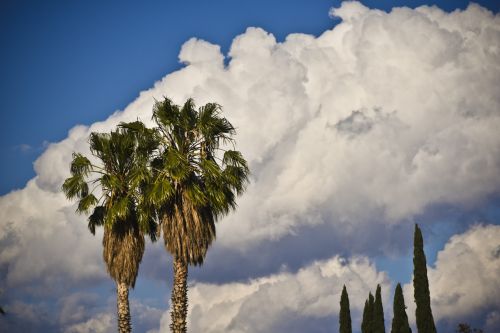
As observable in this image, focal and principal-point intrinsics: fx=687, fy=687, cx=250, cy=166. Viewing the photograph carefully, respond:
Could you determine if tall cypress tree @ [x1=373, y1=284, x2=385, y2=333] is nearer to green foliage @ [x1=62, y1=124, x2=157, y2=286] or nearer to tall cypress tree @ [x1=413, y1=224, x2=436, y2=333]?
tall cypress tree @ [x1=413, y1=224, x2=436, y2=333]

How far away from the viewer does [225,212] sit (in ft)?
103

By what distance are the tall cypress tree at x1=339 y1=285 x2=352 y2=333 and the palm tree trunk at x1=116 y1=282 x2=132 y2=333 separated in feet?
118

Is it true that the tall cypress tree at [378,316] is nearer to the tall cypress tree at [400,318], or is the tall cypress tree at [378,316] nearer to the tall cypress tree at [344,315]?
the tall cypress tree at [400,318]

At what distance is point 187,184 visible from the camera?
31.1 m

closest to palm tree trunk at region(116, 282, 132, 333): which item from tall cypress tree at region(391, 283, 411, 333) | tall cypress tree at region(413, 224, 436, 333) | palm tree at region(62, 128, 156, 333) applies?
palm tree at region(62, 128, 156, 333)

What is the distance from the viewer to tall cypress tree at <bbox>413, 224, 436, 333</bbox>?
175 feet

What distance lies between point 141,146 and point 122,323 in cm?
818

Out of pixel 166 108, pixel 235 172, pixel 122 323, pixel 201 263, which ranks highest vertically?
pixel 166 108

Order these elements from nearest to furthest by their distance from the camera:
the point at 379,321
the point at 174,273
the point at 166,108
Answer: the point at 174,273
the point at 166,108
the point at 379,321

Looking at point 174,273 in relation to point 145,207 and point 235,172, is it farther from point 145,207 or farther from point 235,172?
point 235,172

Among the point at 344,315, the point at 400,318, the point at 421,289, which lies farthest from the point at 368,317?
the point at 421,289

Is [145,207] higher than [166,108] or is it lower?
lower

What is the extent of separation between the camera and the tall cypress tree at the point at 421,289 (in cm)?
5344

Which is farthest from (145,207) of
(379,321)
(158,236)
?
(379,321)
